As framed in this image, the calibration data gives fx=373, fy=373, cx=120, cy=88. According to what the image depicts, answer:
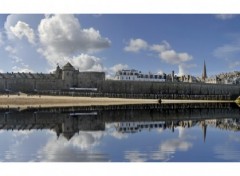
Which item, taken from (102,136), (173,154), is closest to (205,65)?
(102,136)

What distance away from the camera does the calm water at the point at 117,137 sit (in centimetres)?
473

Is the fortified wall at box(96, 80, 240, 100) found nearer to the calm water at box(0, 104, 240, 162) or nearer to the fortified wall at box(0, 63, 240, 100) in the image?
the fortified wall at box(0, 63, 240, 100)

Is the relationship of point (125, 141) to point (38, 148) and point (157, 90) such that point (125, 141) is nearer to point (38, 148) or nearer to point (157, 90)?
point (38, 148)

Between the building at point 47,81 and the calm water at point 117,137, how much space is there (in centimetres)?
151

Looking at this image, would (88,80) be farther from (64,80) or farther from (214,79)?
(214,79)

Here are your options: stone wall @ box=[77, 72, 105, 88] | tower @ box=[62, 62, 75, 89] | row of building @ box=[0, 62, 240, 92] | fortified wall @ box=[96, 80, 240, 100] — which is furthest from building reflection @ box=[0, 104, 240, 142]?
fortified wall @ box=[96, 80, 240, 100]

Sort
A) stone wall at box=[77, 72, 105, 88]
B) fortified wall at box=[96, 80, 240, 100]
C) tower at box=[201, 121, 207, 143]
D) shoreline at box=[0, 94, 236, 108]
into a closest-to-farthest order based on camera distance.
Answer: tower at box=[201, 121, 207, 143] < stone wall at box=[77, 72, 105, 88] < shoreline at box=[0, 94, 236, 108] < fortified wall at box=[96, 80, 240, 100]

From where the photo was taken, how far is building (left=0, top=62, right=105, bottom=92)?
962 centimetres

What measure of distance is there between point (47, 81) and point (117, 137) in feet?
17.1

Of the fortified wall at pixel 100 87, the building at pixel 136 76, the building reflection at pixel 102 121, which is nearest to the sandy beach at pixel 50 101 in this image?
the fortified wall at pixel 100 87

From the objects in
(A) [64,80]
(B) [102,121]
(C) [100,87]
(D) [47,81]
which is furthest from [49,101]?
(B) [102,121]

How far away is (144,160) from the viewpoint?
176 inches

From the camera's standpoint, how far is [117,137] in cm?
582

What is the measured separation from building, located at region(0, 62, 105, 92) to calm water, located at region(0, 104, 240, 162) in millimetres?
1507
